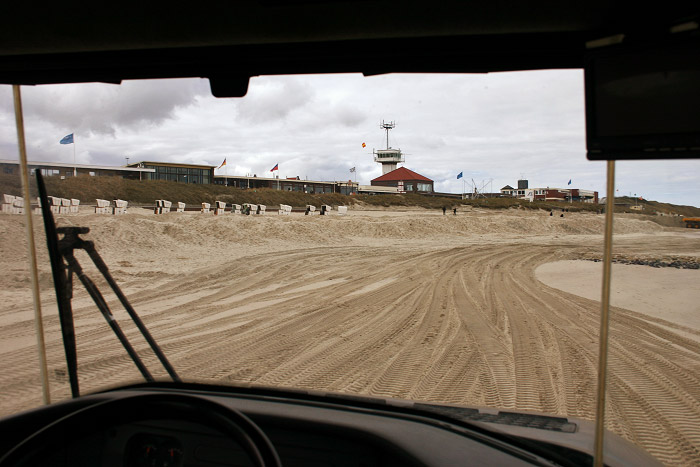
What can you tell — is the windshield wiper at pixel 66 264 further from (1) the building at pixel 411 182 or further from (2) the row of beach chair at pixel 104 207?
(1) the building at pixel 411 182

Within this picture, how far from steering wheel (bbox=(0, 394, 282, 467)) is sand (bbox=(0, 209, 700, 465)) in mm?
1024

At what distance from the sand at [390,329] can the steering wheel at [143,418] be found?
1024mm

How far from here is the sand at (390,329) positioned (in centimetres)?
421

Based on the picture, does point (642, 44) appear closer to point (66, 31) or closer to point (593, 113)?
point (593, 113)

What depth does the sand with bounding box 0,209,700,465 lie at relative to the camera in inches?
166

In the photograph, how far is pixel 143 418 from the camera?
4.36 feet

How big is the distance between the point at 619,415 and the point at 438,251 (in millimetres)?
14681

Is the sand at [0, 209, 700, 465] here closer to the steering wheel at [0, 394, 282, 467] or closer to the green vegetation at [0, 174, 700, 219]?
the steering wheel at [0, 394, 282, 467]

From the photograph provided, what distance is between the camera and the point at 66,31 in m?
1.91

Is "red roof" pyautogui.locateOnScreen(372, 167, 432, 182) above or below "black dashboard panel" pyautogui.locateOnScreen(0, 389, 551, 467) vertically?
above

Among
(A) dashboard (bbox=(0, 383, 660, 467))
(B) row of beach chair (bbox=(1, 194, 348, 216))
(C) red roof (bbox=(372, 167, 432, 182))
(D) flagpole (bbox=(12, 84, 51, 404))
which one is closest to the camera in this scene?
(A) dashboard (bbox=(0, 383, 660, 467))

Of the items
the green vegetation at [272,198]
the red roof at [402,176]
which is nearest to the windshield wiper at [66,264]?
the green vegetation at [272,198]

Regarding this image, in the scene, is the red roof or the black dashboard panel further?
the red roof

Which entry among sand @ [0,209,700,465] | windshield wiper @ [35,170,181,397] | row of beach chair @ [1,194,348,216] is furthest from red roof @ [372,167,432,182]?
windshield wiper @ [35,170,181,397]
